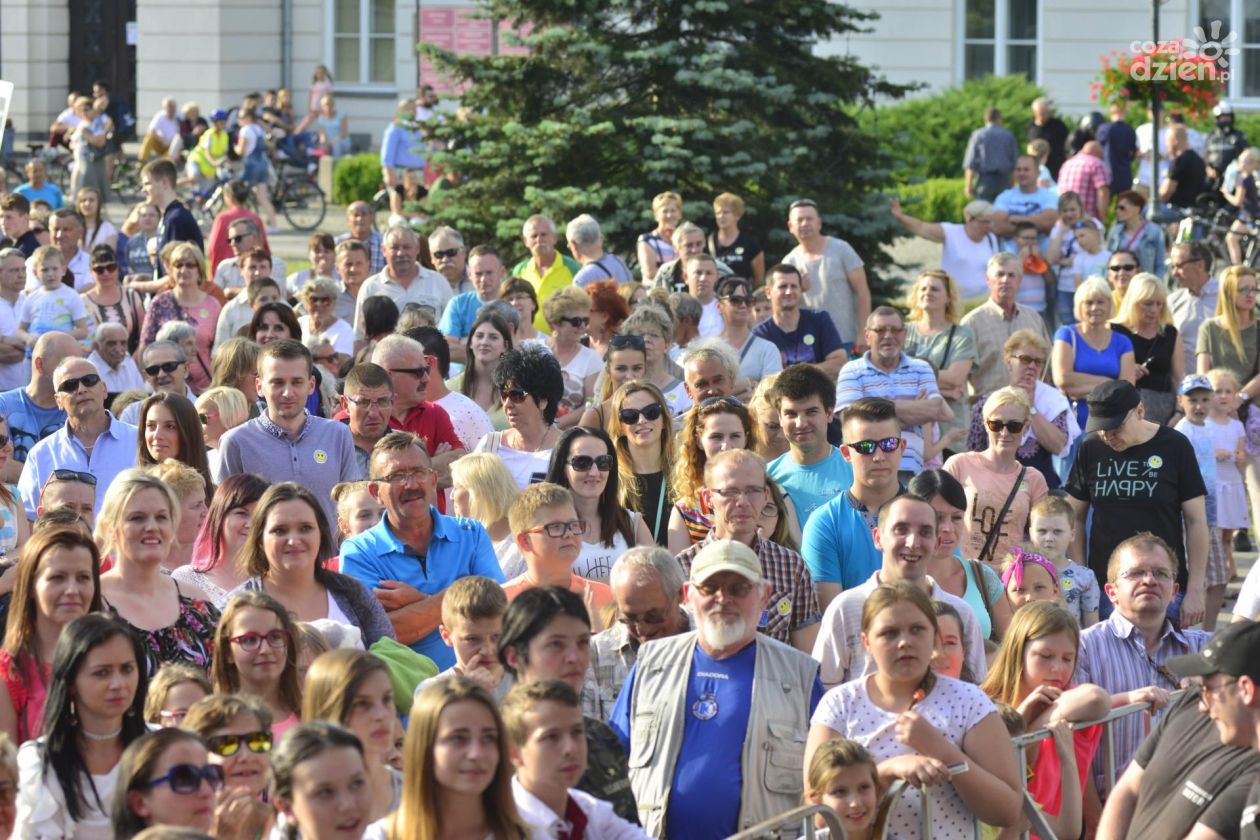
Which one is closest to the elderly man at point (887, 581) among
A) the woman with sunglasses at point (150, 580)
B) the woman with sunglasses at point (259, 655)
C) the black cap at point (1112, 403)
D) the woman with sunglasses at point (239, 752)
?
the woman with sunglasses at point (259, 655)

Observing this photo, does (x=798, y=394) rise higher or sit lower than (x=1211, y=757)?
higher

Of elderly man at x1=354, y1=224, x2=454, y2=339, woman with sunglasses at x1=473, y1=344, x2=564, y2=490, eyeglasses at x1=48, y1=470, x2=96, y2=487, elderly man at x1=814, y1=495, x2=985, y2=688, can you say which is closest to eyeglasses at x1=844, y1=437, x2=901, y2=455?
elderly man at x1=814, y1=495, x2=985, y2=688

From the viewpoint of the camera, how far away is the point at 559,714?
579 cm

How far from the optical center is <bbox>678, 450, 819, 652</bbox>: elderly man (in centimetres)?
799

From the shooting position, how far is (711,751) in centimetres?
681

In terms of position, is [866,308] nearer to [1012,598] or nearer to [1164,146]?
[1012,598]

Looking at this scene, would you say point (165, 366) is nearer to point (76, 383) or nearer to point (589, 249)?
point (76, 383)

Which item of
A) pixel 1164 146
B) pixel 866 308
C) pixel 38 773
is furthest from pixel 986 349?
pixel 1164 146

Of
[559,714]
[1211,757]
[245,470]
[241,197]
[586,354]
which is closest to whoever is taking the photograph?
[559,714]

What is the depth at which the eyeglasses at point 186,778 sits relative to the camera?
18.3ft

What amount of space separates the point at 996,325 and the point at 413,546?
556cm

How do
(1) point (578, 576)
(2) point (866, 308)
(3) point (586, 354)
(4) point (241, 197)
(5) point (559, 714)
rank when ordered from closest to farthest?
(5) point (559, 714) → (1) point (578, 576) → (3) point (586, 354) → (2) point (866, 308) → (4) point (241, 197)

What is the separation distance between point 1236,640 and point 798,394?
3615 mm

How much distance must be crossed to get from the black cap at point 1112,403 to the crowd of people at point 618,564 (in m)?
0.03
